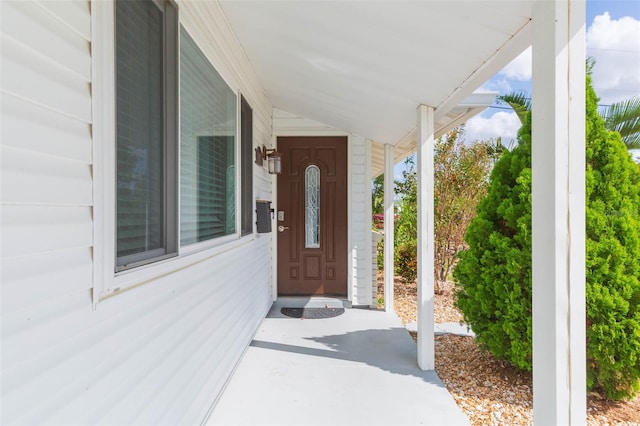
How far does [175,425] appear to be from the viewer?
1.76 meters

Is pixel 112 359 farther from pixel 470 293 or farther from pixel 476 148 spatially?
pixel 476 148

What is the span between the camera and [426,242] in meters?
2.98

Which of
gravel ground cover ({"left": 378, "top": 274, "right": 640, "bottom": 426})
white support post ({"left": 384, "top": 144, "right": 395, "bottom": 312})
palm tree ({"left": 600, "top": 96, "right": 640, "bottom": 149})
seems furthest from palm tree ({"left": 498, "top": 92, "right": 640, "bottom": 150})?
gravel ground cover ({"left": 378, "top": 274, "right": 640, "bottom": 426})

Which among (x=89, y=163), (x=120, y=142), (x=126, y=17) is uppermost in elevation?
(x=126, y=17)

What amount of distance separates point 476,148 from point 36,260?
6328 millimetres

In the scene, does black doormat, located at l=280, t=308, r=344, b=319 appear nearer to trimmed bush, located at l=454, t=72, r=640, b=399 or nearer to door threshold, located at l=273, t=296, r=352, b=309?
door threshold, located at l=273, t=296, r=352, b=309

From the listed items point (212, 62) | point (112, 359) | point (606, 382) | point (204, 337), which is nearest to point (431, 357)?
point (606, 382)

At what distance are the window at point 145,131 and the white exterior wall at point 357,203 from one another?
3.34m

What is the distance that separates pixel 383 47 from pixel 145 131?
4.61 ft

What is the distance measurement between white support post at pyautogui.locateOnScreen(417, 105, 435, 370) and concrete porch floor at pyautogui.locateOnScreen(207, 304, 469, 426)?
0.21 meters

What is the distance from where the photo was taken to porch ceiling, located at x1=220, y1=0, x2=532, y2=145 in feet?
5.64

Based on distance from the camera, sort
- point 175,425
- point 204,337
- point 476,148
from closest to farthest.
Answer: point 175,425
point 204,337
point 476,148

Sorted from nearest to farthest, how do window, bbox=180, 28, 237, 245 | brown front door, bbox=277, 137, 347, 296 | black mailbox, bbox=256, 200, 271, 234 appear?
window, bbox=180, 28, 237, 245 → black mailbox, bbox=256, 200, 271, 234 → brown front door, bbox=277, 137, 347, 296

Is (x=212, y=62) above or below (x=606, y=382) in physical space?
above
